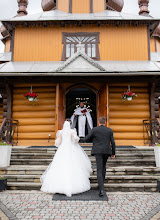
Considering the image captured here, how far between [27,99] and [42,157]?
378 centimetres

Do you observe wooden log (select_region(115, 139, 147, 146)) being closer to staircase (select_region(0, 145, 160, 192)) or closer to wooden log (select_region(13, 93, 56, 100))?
Answer: staircase (select_region(0, 145, 160, 192))

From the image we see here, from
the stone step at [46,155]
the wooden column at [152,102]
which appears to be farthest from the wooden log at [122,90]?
the stone step at [46,155]

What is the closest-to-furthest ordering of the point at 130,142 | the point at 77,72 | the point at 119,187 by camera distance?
the point at 119,187, the point at 77,72, the point at 130,142

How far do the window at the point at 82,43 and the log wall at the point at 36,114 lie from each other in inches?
93.5

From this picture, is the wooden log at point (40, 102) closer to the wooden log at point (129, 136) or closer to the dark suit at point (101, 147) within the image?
the wooden log at point (129, 136)

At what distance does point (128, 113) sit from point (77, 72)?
10.3 feet

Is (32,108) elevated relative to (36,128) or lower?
elevated

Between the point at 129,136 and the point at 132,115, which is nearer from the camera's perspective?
the point at 129,136

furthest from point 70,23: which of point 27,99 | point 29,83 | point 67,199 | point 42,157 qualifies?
point 67,199

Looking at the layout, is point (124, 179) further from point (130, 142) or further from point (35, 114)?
point (35, 114)

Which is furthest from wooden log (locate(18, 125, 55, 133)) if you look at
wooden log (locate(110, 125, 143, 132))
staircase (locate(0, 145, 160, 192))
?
wooden log (locate(110, 125, 143, 132))

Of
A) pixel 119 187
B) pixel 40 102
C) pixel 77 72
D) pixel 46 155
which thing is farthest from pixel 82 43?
pixel 119 187

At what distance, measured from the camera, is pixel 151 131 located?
9.12 m

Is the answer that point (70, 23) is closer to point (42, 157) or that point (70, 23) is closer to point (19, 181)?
point (42, 157)
